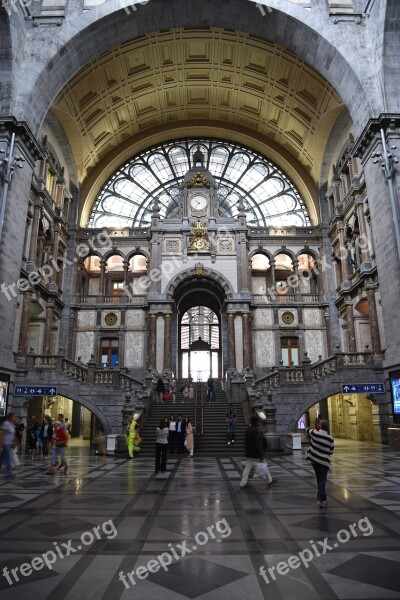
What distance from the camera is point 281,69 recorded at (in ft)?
89.5

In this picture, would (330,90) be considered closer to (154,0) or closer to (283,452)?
(154,0)

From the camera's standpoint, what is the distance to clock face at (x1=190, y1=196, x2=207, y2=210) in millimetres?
31828

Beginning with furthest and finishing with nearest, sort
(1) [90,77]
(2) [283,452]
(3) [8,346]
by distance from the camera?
(1) [90,77]
(3) [8,346]
(2) [283,452]

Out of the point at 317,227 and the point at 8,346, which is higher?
the point at 317,227

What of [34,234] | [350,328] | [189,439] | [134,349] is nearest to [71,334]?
[134,349]

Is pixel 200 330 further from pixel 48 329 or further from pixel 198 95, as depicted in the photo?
pixel 198 95

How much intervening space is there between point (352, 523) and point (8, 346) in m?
16.0

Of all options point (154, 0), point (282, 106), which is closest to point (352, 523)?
point (154, 0)

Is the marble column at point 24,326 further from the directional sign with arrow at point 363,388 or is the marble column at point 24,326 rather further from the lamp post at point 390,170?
the lamp post at point 390,170

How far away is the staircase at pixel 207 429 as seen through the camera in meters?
16.7

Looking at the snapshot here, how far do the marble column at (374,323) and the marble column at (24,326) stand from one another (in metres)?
17.5

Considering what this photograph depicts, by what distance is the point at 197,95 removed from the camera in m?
31.9

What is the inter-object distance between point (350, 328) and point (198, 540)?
906 inches

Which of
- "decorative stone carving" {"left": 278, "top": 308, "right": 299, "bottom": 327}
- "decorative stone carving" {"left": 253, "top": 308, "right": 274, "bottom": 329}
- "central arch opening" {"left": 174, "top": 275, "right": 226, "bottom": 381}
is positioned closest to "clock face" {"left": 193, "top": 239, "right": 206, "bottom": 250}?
"central arch opening" {"left": 174, "top": 275, "right": 226, "bottom": 381}
